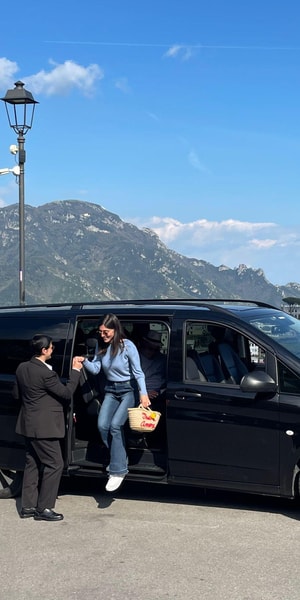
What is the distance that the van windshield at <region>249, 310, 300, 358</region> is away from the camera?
5.95 metres

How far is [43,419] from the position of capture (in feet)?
19.6

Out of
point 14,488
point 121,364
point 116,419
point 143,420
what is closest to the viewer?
point 143,420

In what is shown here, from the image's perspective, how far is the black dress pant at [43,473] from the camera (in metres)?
5.97

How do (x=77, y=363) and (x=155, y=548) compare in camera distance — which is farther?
(x=77, y=363)

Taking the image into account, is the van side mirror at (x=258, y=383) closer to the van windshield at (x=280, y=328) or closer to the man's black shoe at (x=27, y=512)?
the van windshield at (x=280, y=328)

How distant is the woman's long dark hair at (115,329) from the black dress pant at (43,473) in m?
0.99

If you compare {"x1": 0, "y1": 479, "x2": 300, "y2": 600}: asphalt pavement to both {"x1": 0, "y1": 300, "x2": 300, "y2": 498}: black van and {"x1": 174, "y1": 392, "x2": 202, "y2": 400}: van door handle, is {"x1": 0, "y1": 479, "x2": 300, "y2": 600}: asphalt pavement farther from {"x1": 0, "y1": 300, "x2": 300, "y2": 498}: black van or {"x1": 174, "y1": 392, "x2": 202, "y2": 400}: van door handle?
{"x1": 174, "y1": 392, "x2": 202, "y2": 400}: van door handle

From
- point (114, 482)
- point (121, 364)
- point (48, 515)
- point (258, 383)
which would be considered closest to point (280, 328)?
point (258, 383)

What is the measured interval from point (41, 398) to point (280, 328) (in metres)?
2.29

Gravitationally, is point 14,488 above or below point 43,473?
below

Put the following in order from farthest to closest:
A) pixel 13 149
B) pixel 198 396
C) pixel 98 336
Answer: pixel 13 149, pixel 98 336, pixel 198 396

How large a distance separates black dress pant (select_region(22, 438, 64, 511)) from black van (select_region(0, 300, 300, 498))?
0.28 metres

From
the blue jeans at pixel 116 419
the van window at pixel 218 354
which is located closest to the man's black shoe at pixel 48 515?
the blue jeans at pixel 116 419

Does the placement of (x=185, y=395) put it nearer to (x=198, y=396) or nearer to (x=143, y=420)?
(x=198, y=396)
